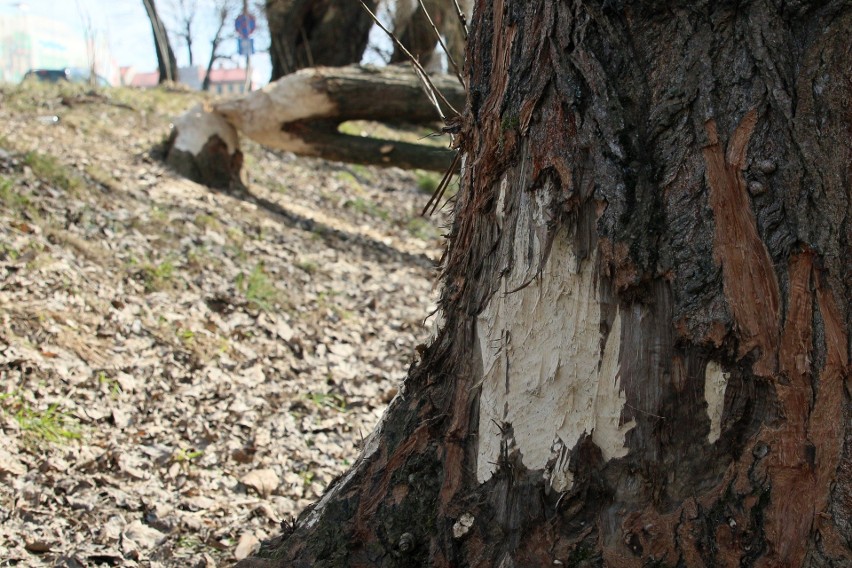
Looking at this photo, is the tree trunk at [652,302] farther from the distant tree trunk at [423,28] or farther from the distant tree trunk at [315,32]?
the distant tree trunk at [423,28]

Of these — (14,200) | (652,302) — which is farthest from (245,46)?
(652,302)

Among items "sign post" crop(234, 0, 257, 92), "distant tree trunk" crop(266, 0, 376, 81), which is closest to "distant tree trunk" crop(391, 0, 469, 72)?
"distant tree trunk" crop(266, 0, 376, 81)

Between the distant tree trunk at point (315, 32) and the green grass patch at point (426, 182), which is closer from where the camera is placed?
the green grass patch at point (426, 182)

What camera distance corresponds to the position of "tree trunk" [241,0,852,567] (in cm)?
190

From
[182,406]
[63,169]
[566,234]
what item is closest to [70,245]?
[63,169]

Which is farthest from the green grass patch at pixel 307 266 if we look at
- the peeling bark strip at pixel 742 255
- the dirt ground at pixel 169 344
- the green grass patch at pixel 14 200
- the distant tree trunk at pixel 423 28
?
the distant tree trunk at pixel 423 28

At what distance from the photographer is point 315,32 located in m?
13.2

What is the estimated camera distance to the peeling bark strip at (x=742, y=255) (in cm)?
191

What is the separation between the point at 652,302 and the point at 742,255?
9.7 inches

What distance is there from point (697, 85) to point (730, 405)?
0.81 m

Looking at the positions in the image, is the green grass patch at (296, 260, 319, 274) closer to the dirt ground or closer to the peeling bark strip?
the dirt ground

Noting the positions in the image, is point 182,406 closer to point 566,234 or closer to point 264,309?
point 264,309

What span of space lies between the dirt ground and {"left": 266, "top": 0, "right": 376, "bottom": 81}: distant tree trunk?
4.72 m

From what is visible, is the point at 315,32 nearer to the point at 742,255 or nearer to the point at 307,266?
the point at 307,266
